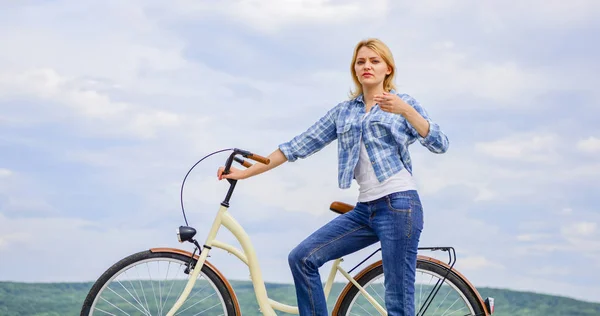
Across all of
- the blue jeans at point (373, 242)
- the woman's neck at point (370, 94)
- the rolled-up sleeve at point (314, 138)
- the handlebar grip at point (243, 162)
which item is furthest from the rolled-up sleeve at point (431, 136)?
the handlebar grip at point (243, 162)

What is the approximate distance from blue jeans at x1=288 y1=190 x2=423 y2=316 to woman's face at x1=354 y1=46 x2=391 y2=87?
69 centimetres

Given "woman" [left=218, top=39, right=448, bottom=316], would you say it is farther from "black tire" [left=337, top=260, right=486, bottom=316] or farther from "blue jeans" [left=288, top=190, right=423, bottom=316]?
"black tire" [left=337, top=260, right=486, bottom=316]

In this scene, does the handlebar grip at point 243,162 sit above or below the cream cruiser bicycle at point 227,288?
above

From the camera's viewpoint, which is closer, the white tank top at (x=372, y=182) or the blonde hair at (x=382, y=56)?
the white tank top at (x=372, y=182)

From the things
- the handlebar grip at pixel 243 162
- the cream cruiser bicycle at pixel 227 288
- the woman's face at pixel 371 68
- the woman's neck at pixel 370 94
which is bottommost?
the cream cruiser bicycle at pixel 227 288

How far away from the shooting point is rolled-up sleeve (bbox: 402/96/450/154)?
413 centimetres

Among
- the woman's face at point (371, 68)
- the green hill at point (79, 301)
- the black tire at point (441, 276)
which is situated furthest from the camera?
the green hill at point (79, 301)

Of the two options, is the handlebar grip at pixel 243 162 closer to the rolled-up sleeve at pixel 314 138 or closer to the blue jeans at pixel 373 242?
the rolled-up sleeve at pixel 314 138

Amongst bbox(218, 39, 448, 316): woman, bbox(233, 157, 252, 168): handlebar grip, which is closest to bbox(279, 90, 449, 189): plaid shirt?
bbox(218, 39, 448, 316): woman

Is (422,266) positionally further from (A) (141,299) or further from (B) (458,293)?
(A) (141,299)

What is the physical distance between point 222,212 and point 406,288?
3.96ft

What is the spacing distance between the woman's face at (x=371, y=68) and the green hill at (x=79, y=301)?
10.7 ft

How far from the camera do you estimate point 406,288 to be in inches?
169

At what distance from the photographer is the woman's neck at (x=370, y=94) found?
4391 millimetres
